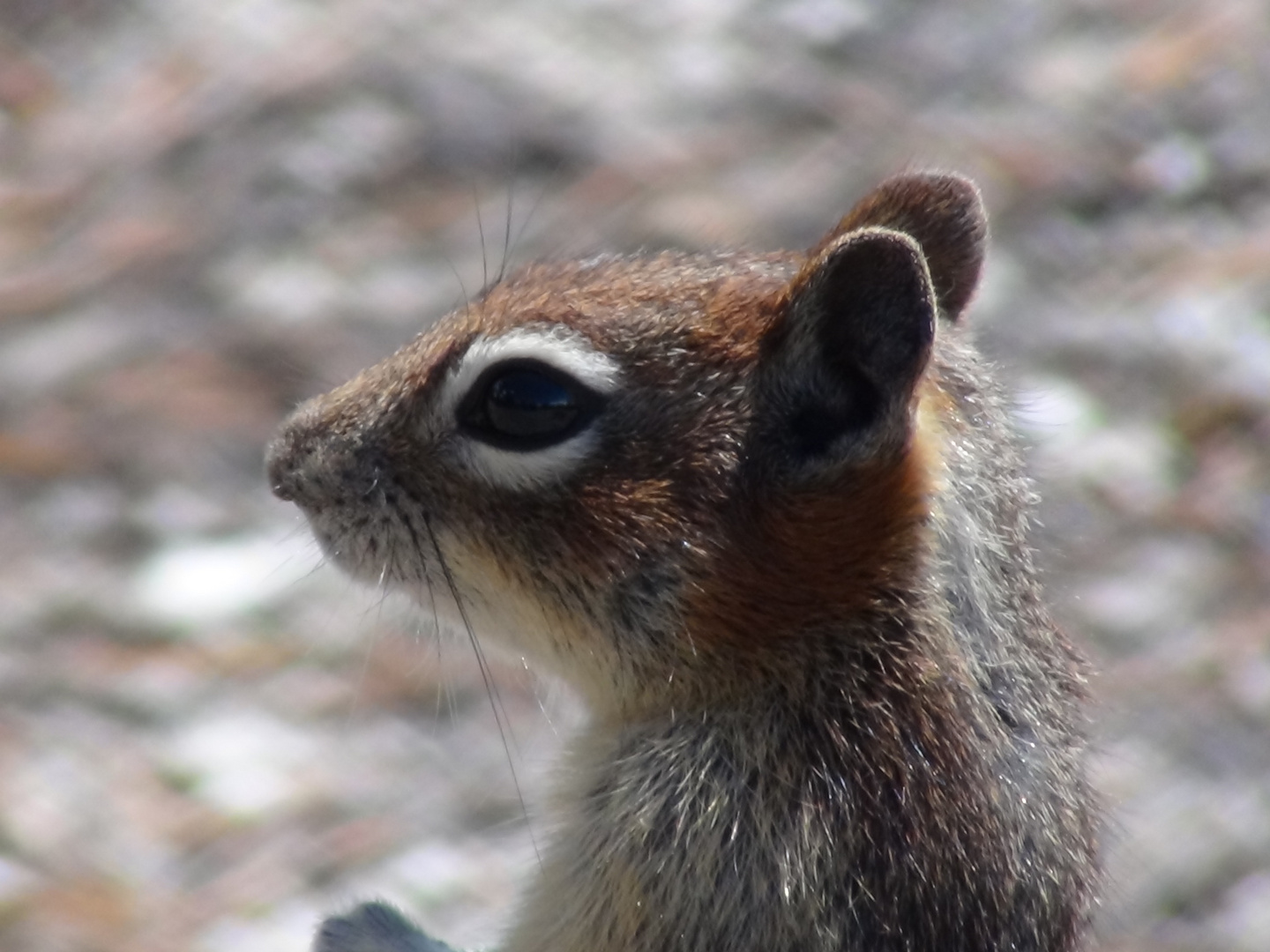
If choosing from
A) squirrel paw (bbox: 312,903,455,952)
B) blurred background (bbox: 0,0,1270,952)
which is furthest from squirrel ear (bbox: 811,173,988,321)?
squirrel paw (bbox: 312,903,455,952)

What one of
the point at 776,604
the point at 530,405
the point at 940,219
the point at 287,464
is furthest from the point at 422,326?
the point at 776,604

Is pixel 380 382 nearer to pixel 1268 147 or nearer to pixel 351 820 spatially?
pixel 351 820

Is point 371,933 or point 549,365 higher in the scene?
point 549,365

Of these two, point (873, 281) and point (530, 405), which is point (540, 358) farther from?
point (873, 281)

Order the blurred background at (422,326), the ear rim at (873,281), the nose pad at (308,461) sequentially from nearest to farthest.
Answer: the ear rim at (873,281), the nose pad at (308,461), the blurred background at (422,326)

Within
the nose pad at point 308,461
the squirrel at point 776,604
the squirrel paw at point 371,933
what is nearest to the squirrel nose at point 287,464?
the nose pad at point 308,461

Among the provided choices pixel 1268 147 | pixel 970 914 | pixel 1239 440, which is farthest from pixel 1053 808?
pixel 1268 147

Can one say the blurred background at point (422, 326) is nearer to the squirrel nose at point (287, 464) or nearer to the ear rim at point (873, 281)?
the squirrel nose at point (287, 464)
